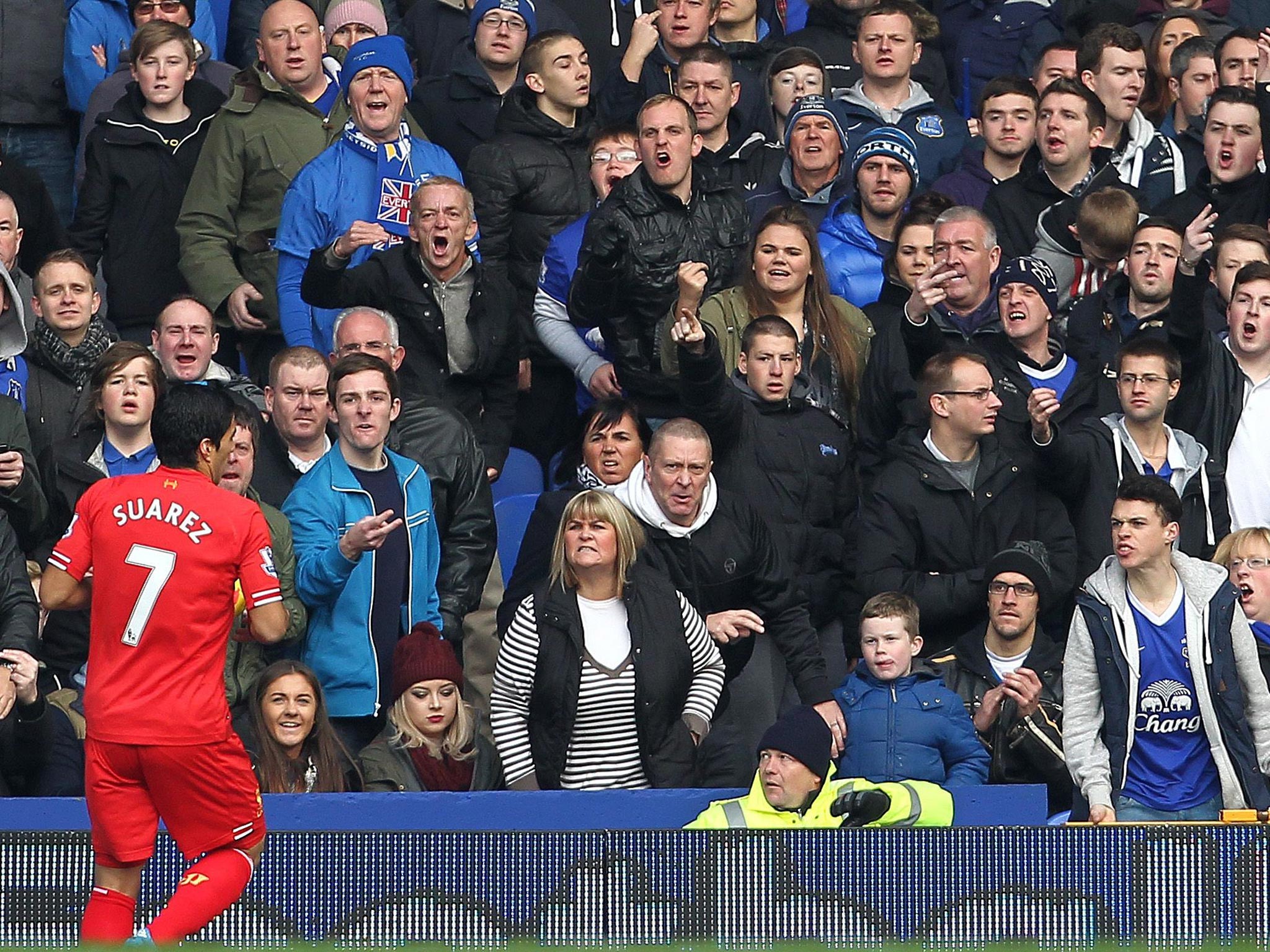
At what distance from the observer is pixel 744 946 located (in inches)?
298

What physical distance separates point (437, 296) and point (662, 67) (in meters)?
2.57

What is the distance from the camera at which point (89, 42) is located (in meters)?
13.1

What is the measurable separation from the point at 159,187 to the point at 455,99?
173 centimetres

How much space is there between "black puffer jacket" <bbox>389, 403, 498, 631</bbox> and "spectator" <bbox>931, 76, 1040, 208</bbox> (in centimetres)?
337

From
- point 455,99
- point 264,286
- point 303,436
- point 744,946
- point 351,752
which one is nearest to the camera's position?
point 744,946

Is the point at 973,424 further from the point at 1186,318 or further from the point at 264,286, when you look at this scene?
the point at 264,286

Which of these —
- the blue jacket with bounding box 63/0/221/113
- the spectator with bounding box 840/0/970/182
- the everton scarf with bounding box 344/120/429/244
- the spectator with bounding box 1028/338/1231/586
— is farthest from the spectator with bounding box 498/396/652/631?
the blue jacket with bounding box 63/0/221/113

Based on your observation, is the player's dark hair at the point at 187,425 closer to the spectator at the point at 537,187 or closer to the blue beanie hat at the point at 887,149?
the spectator at the point at 537,187

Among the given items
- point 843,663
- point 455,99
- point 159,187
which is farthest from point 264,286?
point 843,663

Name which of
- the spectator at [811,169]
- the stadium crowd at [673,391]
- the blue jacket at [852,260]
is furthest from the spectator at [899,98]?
the blue jacket at [852,260]

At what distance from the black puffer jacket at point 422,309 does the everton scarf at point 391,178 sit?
1.81 ft

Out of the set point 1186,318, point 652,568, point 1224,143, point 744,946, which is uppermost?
point 1224,143

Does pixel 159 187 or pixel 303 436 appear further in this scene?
pixel 159 187

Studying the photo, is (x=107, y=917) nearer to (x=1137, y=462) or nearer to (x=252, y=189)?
(x=1137, y=462)
